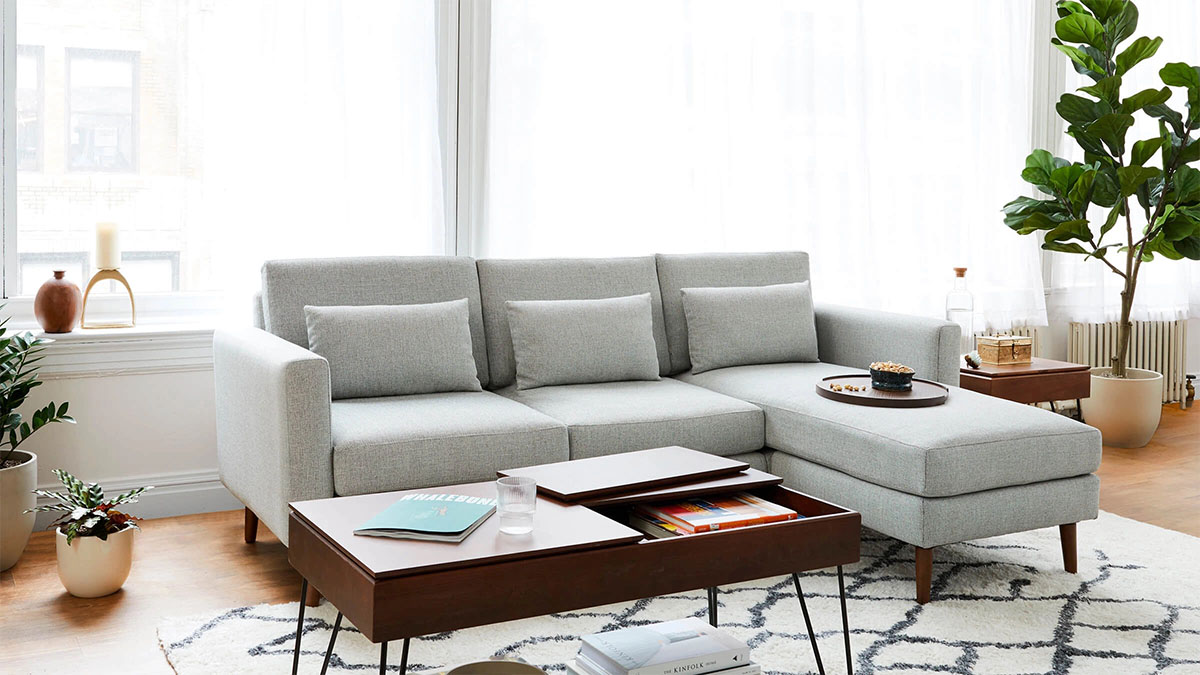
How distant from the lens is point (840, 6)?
4.87 m

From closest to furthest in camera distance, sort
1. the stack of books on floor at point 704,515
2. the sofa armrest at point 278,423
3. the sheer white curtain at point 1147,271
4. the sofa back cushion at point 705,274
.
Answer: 1. the stack of books on floor at point 704,515
2. the sofa armrest at point 278,423
3. the sofa back cushion at point 705,274
4. the sheer white curtain at point 1147,271

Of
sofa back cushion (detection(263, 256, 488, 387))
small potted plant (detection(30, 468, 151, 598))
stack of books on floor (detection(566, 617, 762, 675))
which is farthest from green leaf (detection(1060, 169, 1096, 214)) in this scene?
small potted plant (detection(30, 468, 151, 598))

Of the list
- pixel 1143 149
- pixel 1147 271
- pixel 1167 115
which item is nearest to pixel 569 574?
pixel 1143 149

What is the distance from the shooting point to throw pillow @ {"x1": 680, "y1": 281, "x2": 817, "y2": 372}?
152 inches

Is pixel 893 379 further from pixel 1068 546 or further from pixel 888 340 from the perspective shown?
pixel 1068 546

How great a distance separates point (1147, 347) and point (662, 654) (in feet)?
16.1

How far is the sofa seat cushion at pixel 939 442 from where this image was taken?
286 centimetres

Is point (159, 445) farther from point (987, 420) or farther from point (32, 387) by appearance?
point (987, 420)

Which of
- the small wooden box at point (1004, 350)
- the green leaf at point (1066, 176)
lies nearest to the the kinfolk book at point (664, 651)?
the small wooden box at point (1004, 350)

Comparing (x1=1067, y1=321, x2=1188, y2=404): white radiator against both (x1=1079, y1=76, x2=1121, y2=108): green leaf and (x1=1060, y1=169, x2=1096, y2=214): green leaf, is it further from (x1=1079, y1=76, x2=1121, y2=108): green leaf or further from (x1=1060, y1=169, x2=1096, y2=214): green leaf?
(x1=1079, y1=76, x2=1121, y2=108): green leaf

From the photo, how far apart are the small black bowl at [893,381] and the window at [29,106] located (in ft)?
9.19

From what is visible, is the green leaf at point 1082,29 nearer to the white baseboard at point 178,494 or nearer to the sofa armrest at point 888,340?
the sofa armrest at point 888,340

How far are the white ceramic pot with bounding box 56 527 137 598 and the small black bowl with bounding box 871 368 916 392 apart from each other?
2.17 m

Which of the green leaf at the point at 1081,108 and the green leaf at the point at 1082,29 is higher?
the green leaf at the point at 1082,29
